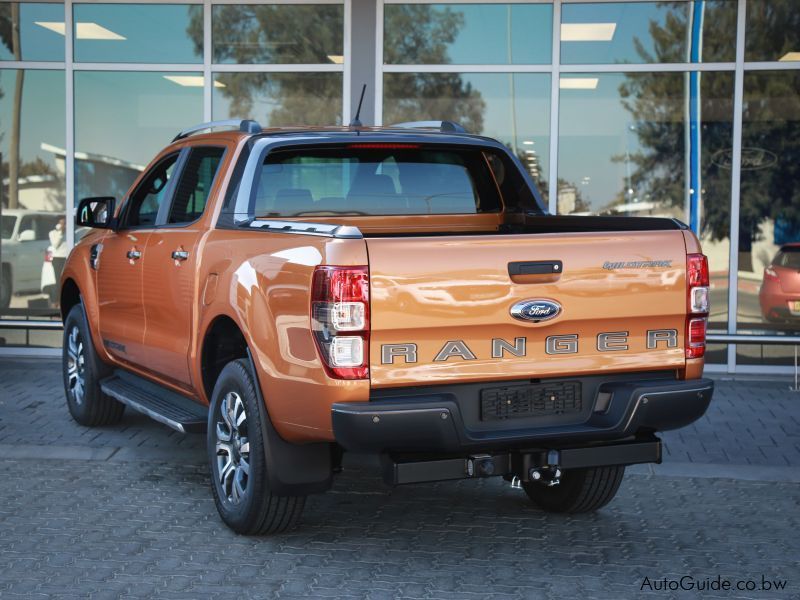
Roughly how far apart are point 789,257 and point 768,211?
484 mm

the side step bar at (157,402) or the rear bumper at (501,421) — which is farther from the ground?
the rear bumper at (501,421)

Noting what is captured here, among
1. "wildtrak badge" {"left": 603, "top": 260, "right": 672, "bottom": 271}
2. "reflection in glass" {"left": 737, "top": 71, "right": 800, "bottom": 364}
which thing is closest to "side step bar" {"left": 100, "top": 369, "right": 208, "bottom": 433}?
"wildtrak badge" {"left": 603, "top": 260, "right": 672, "bottom": 271}

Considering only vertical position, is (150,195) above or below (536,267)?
above

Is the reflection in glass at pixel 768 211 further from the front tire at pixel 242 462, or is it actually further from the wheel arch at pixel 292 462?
the wheel arch at pixel 292 462

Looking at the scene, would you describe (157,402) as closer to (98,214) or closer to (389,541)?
(98,214)

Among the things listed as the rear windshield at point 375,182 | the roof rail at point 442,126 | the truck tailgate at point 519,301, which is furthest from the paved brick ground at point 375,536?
the roof rail at point 442,126

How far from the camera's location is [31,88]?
12.1 metres

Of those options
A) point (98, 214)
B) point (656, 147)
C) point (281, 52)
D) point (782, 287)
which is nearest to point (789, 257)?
point (782, 287)

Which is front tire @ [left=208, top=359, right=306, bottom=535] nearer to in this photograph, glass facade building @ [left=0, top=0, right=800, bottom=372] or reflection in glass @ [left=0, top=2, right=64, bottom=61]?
glass facade building @ [left=0, top=0, right=800, bottom=372]

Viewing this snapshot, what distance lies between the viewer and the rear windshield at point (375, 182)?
583 cm

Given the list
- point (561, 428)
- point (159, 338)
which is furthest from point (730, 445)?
point (159, 338)

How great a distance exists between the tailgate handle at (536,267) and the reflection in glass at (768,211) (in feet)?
23.1

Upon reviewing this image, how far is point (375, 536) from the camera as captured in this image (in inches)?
212
